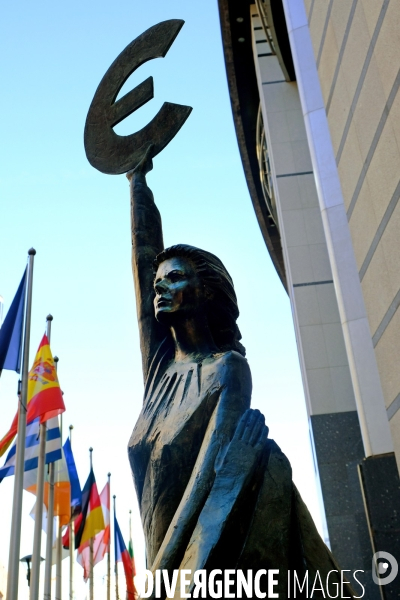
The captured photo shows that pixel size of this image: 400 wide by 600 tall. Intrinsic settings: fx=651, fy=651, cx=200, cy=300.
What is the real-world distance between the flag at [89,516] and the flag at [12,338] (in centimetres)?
607

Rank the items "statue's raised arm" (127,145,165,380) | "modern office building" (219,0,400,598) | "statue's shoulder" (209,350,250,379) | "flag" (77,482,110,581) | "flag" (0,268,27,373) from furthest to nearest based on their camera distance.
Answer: "flag" (77,482,110,581) → "flag" (0,268,27,373) → "modern office building" (219,0,400,598) → "statue's raised arm" (127,145,165,380) → "statue's shoulder" (209,350,250,379)

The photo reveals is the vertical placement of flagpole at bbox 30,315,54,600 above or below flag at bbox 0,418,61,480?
below

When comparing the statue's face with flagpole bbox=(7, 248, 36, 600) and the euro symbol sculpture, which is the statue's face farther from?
flagpole bbox=(7, 248, 36, 600)

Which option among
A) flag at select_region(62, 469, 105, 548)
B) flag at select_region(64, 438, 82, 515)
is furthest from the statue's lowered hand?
flag at select_region(62, 469, 105, 548)

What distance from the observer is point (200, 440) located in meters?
2.89

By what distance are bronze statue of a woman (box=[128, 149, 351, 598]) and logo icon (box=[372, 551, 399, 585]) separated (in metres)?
3.31

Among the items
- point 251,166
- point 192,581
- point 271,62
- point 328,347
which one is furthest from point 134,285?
point 251,166

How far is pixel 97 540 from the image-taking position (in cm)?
1983

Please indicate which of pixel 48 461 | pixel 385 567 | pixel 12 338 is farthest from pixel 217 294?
pixel 48 461

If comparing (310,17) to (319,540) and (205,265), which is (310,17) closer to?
(205,265)

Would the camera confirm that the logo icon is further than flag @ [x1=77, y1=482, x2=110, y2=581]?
No

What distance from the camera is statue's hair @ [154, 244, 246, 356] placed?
3.38 metres

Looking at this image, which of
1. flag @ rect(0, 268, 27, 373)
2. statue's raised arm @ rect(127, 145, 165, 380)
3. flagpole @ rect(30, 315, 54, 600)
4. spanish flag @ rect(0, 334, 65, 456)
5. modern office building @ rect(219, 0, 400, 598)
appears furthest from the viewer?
flagpole @ rect(30, 315, 54, 600)

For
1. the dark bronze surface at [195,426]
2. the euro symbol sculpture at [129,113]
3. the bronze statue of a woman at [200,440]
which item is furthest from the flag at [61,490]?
the bronze statue of a woman at [200,440]
